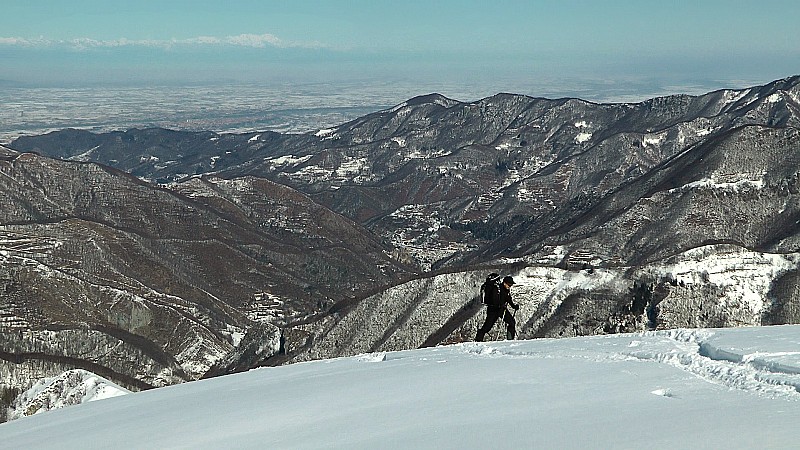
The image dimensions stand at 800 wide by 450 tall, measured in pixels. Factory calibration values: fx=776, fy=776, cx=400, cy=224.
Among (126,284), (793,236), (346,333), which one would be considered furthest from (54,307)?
(793,236)

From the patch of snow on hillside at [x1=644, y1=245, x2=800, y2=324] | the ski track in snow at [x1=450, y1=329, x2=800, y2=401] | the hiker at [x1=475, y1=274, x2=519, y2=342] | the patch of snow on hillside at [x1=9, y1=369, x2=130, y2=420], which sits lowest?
the patch of snow on hillside at [x1=9, y1=369, x2=130, y2=420]

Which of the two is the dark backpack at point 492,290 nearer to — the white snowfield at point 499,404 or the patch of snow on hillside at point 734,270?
the white snowfield at point 499,404

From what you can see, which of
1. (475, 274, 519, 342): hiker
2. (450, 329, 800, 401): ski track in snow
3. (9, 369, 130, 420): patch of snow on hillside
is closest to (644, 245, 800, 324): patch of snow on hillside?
(9, 369, 130, 420): patch of snow on hillside

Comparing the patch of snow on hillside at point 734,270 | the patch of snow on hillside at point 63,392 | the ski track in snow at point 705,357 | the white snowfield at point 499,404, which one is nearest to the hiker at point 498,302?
the ski track in snow at point 705,357

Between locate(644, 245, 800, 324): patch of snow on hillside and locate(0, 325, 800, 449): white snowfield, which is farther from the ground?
locate(0, 325, 800, 449): white snowfield

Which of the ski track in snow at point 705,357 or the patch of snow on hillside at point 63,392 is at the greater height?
the ski track in snow at point 705,357

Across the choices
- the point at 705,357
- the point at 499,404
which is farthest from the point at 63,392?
the point at 705,357

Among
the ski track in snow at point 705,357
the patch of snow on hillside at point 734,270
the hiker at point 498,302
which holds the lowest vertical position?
the patch of snow on hillside at point 734,270

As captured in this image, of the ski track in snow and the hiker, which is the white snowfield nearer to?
→ the ski track in snow

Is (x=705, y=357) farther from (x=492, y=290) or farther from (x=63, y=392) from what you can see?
(x=63, y=392)
